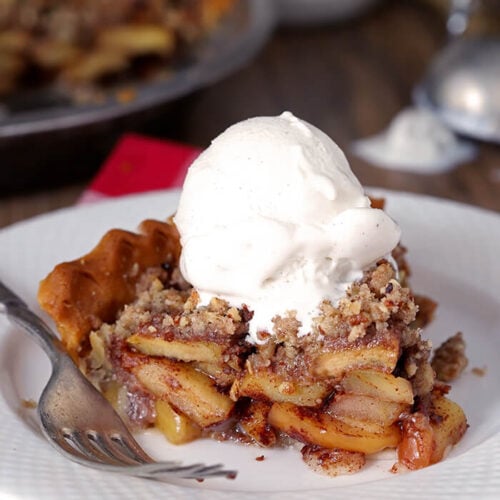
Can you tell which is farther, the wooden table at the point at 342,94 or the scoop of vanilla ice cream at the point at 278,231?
the wooden table at the point at 342,94

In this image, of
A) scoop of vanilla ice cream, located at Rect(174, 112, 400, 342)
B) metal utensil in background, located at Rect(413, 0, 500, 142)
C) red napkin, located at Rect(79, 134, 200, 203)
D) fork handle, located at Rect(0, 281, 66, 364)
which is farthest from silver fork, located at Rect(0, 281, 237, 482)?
metal utensil in background, located at Rect(413, 0, 500, 142)

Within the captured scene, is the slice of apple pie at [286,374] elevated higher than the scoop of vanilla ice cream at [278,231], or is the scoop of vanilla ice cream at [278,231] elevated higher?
the scoop of vanilla ice cream at [278,231]

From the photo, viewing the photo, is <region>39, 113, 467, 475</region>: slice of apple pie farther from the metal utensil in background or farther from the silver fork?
the metal utensil in background

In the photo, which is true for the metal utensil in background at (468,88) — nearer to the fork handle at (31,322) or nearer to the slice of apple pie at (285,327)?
the slice of apple pie at (285,327)

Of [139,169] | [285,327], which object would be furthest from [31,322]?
[139,169]

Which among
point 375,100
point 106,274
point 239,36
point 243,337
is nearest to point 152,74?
point 239,36

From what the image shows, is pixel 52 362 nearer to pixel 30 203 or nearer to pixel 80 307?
pixel 80 307

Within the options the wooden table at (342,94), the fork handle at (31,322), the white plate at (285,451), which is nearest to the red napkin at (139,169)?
the wooden table at (342,94)
